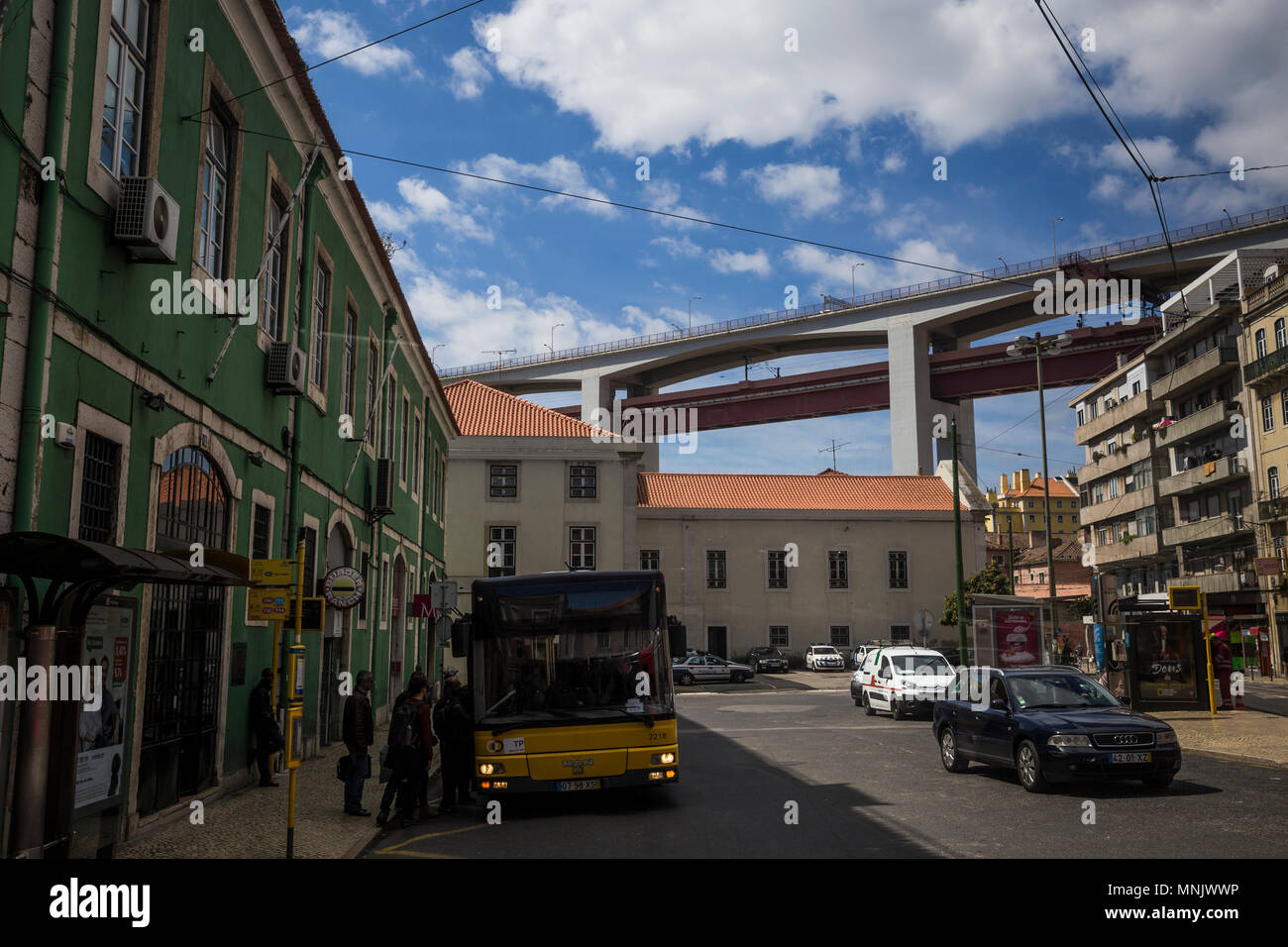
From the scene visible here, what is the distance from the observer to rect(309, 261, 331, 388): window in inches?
700

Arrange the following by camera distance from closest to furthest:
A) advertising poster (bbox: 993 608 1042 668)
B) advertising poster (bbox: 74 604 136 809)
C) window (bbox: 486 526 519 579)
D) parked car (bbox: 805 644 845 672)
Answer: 1. advertising poster (bbox: 74 604 136 809)
2. advertising poster (bbox: 993 608 1042 668)
3. window (bbox: 486 526 519 579)
4. parked car (bbox: 805 644 845 672)

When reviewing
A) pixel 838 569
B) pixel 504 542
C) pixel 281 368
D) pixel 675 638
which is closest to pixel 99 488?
pixel 281 368

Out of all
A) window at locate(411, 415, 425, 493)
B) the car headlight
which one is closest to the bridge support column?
window at locate(411, 415, 425, 493)

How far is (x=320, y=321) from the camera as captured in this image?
18156 mm

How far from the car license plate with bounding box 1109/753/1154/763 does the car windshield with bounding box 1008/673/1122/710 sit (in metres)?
1.26

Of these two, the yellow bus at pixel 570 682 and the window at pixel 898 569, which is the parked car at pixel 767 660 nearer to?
the window at pixel 898 569

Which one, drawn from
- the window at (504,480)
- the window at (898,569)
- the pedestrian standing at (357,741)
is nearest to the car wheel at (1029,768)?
the pedestrian standing at (357,741)

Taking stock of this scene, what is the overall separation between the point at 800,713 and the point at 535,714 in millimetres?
17940

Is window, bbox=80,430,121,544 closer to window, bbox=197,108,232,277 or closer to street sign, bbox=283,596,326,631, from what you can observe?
street sign, bbox=283,596,326,631

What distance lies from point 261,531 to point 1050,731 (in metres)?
10.6

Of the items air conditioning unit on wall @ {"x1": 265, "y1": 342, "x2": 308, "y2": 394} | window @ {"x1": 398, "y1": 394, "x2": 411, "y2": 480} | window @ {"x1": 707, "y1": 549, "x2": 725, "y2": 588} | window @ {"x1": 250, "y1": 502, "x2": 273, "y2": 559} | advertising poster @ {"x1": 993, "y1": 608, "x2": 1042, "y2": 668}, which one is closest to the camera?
window @ {"x1": 250, "y1": 502, "x2": 273, "y2": 559}

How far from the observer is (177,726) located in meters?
11.8

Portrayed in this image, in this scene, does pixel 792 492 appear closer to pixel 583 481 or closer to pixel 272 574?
pixel 583 481

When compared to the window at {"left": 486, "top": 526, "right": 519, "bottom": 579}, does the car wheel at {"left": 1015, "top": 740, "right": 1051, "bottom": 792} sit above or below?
below
